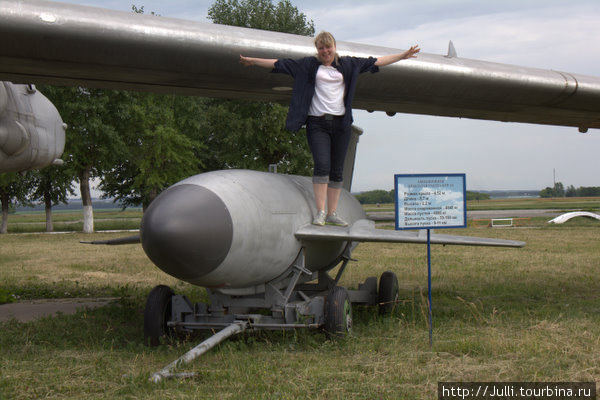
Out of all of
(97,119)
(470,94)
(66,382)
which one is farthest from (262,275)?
(97,119)

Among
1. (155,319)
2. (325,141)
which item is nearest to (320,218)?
(325,141)

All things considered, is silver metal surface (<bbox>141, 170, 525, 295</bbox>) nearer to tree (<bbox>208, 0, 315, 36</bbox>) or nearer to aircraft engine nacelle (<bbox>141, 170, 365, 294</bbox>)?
aircraft engine nacelle (<bbox>141, 170, 365, 294</bbox>)

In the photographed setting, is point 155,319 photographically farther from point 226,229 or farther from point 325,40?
point 325,40

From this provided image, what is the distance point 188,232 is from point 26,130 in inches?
178

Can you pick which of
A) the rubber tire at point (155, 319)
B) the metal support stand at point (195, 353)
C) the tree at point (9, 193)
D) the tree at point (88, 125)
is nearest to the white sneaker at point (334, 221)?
the metal support stand at point (195, 353)

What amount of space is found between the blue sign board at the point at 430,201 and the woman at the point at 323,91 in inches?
31.1

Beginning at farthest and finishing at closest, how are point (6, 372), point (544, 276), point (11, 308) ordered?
point (544, 276)
point (11, 308)
point (6, 372)

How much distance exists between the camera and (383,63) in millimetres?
5816

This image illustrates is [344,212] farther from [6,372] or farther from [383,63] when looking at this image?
[6,372]

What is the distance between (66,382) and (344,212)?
152 inches

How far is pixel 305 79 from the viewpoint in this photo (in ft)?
18.4

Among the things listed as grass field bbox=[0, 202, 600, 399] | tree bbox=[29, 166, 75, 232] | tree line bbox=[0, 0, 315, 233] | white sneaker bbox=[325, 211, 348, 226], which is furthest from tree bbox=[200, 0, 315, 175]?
white sneaker bbox=[325, 211, 348, 226]

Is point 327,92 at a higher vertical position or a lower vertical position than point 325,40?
lower

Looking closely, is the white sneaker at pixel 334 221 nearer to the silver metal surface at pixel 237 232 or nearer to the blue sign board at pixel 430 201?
the silver metal surface at pixel 237 232
